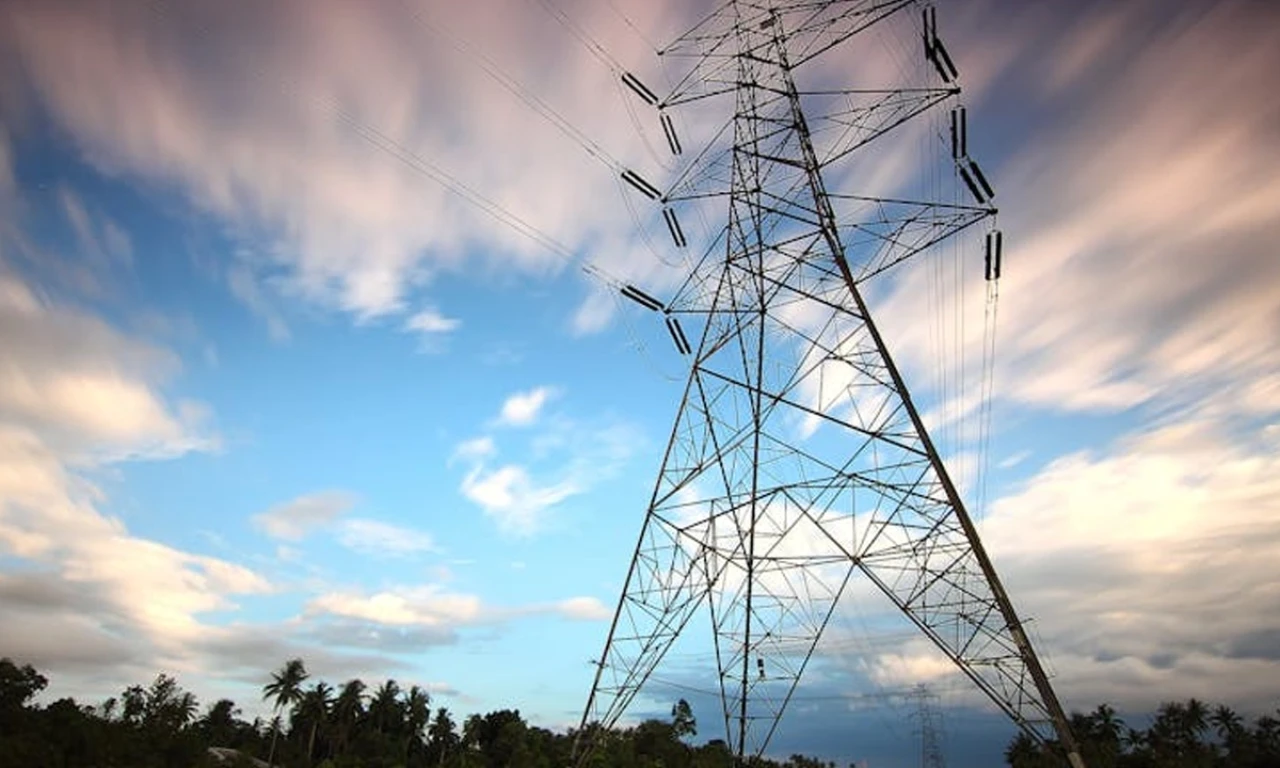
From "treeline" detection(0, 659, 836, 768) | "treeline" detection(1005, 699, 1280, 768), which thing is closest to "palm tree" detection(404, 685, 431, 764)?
"treeline" detection(0, 659, 836, 768)

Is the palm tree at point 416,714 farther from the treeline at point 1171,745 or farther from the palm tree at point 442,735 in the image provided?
the treeline at point 1171,745

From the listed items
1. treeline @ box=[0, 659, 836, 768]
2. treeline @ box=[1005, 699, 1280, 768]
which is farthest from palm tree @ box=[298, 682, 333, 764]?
treeline @ box=[1005, 699, 1280, 768]

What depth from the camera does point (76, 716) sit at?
4378cm

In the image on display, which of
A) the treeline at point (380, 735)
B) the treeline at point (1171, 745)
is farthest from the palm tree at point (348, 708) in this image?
the treeline at point (1171, 745)

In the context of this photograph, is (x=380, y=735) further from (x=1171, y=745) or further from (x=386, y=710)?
(x=1171, y=745)

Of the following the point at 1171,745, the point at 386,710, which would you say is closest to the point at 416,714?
the point at 386,710

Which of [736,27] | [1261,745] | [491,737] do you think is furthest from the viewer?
[491,737]

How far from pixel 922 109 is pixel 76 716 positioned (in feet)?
183

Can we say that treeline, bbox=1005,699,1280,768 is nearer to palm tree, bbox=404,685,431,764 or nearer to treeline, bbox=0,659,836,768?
treeline, bbox=0,659,836,768

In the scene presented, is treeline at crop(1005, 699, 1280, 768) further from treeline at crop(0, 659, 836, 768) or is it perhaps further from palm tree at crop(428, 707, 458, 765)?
palm tree at crop(428, 707, 458, 765)

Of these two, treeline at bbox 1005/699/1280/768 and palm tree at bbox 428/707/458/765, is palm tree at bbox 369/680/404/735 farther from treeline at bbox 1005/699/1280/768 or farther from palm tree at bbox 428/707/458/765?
treeline at bbox 1005/699/1280/768

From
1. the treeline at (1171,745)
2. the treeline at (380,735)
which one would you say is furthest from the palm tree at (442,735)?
the treeline at (1171,745)

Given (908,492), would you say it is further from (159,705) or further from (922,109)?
(159,705)

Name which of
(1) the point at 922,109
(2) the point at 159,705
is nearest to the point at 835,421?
(1) the point at 922,109
